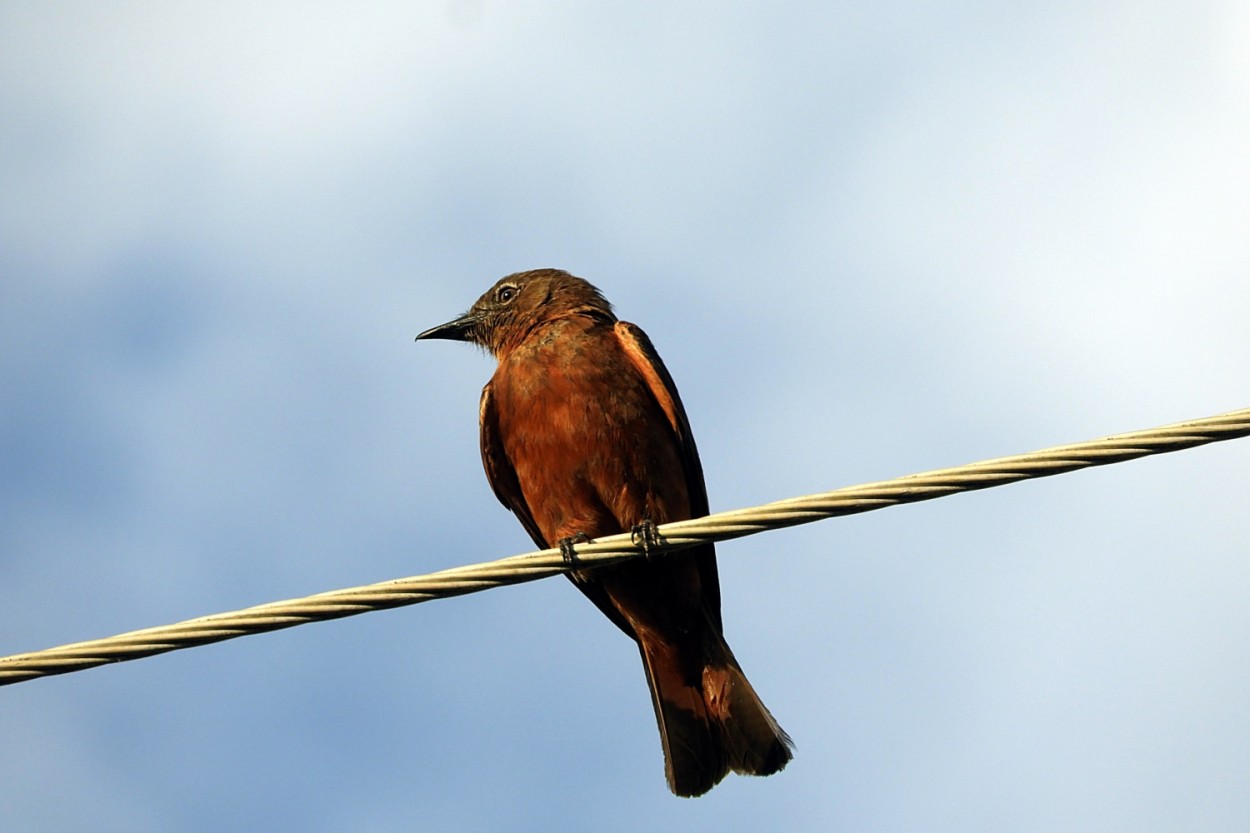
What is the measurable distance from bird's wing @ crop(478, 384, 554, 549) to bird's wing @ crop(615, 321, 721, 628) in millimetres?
719

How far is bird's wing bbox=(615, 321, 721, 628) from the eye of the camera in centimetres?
621

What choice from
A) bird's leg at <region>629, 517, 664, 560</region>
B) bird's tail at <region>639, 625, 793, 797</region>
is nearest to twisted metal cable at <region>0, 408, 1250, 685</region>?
bird's leg at <region>629, 517, 664, 560</region>

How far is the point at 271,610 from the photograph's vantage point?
379cm

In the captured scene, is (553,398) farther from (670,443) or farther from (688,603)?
(688,603)

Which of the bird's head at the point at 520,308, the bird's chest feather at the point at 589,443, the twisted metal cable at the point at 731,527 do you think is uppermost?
the bird's head at the point at 520,308

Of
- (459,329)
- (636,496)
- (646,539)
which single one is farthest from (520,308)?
(646,539)

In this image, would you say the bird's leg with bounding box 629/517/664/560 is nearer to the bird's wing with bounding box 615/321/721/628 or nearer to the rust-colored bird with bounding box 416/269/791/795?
the rust-colored bird with bounding box 416/269/791/795

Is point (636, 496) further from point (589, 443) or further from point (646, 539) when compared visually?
point (646, 539)

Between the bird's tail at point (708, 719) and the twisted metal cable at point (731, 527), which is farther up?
the twisted metal cable at point (731, 527)

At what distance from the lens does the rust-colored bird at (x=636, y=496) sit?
19.6 feet

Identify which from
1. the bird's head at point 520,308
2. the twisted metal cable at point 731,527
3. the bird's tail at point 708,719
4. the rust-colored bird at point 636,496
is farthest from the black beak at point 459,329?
the twisted metal cable at point 731,527

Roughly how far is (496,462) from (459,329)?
155cm

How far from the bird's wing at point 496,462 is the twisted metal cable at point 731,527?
245 cm

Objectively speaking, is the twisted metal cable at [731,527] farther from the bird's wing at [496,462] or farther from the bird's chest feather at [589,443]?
the bird's wing at [496,462]
